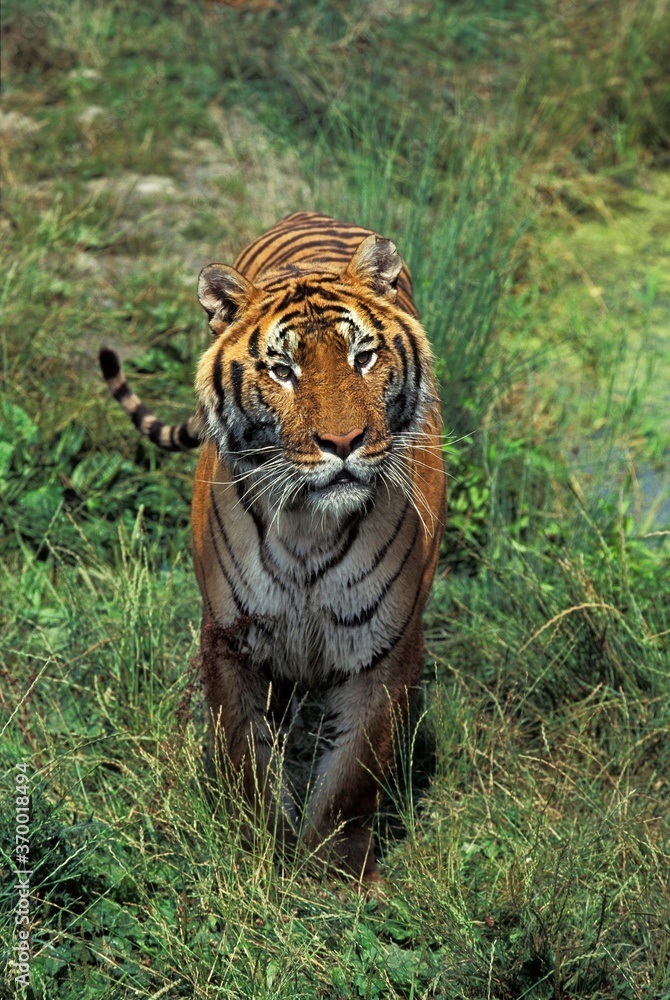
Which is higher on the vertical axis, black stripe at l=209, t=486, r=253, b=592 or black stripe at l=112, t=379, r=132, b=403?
black stripe at l=112, t=379, r=132, b=403

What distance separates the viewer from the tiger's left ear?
2863 millimetres

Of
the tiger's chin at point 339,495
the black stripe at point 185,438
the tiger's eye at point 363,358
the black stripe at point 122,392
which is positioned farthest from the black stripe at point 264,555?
the black stripe at point 122,392

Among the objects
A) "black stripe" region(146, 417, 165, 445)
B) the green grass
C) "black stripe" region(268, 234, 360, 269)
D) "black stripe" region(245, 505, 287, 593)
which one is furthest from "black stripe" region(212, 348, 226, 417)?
"black stripe" region(146, 417, 165, 445)

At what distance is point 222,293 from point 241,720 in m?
1.09

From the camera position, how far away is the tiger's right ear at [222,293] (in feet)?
9.04

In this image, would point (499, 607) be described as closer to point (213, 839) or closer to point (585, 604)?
Result: point (585, 604)

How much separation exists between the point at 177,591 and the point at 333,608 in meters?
1.26

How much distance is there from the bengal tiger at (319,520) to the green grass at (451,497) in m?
0.16

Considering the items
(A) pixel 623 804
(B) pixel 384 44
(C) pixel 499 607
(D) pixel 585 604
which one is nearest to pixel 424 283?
(C) pixel 499 607

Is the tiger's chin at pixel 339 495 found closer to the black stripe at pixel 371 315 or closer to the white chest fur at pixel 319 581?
the white chest fur at pixel 319 581

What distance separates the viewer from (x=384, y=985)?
2.68 metres

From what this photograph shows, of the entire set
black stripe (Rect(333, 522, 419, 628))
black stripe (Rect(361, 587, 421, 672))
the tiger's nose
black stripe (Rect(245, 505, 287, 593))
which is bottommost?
black stripe (Rect(361, 587, 421, 672))

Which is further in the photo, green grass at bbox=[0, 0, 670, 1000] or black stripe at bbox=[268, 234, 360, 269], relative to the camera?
black stripe at bbox=[268, 234, 360, 269]

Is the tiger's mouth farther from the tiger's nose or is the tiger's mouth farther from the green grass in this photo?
the green grass
